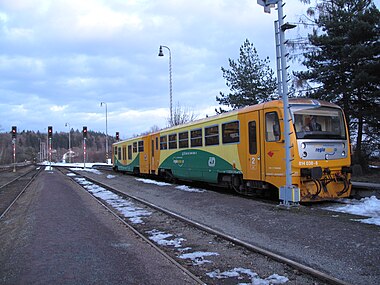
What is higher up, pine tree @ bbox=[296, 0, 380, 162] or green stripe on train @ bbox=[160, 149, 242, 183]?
pine tree @ bbox=[296, 0, 380, 162]

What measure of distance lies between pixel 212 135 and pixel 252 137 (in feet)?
10.1

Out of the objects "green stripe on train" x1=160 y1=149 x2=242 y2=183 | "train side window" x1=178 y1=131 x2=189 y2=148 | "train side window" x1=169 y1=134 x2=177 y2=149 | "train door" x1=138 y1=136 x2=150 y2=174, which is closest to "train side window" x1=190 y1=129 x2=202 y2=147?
"green stripe on train" x1=160 y1=149 x2=242 y2=183

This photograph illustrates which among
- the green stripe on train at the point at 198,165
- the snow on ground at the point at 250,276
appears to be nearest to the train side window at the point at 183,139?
the green stripe on train at the point at 198,165

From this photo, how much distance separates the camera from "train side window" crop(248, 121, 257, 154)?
1163cm

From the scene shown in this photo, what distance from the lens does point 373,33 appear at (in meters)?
18.0

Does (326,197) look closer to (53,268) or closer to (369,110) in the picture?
(53,268)

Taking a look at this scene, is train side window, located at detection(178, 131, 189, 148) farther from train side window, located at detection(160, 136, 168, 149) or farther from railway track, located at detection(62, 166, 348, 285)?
railway track, located at detection(62, 166, 348, 285)

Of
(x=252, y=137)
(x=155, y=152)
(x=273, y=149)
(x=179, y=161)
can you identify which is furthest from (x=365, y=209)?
(x=155, y=152)

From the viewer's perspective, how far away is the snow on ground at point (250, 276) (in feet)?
15.6

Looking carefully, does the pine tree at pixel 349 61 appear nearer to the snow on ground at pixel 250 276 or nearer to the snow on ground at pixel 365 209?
the snow on ground at pixel 365 209

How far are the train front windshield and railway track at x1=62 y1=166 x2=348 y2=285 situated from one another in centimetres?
429

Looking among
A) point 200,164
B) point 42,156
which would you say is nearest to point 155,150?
point 200,164

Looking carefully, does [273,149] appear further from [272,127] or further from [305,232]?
[305,232]

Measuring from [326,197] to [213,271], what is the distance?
6.36 metres
